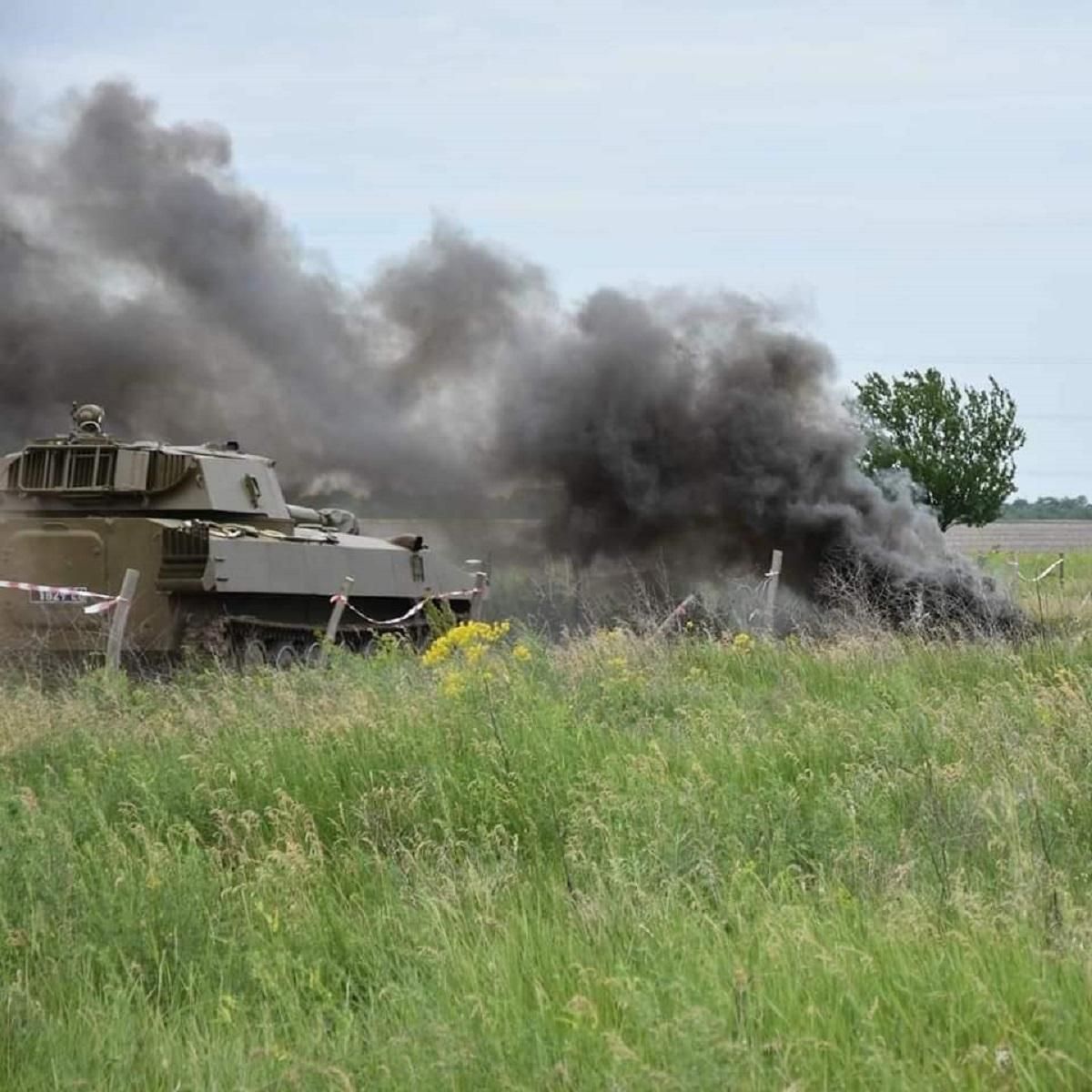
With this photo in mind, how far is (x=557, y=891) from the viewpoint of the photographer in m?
5.85

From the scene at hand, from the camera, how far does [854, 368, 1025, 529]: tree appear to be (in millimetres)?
40094

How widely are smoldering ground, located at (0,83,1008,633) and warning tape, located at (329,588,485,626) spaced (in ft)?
12.5

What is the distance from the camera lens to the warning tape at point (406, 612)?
16528 millimetres

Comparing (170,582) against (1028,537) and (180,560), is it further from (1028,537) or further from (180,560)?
(1028,537)

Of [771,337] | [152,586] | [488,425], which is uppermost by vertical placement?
[771,337]

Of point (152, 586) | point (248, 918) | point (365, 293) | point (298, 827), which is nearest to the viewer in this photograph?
point (248, 918)

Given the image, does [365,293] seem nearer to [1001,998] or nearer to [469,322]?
[469,322]

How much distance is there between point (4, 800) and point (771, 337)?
680 inches

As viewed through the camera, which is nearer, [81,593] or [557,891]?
[557,891]

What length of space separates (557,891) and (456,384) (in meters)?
17.2

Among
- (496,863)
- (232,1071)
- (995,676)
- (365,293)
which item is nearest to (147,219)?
(365,293)

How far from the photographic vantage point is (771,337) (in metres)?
→ 23.7

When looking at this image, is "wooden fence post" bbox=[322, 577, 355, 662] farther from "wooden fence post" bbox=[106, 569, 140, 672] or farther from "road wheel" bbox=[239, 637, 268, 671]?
"wooden fence post" bbox=[106, 569, 140, 672]

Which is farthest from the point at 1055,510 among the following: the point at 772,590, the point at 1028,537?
the point at 772,590
